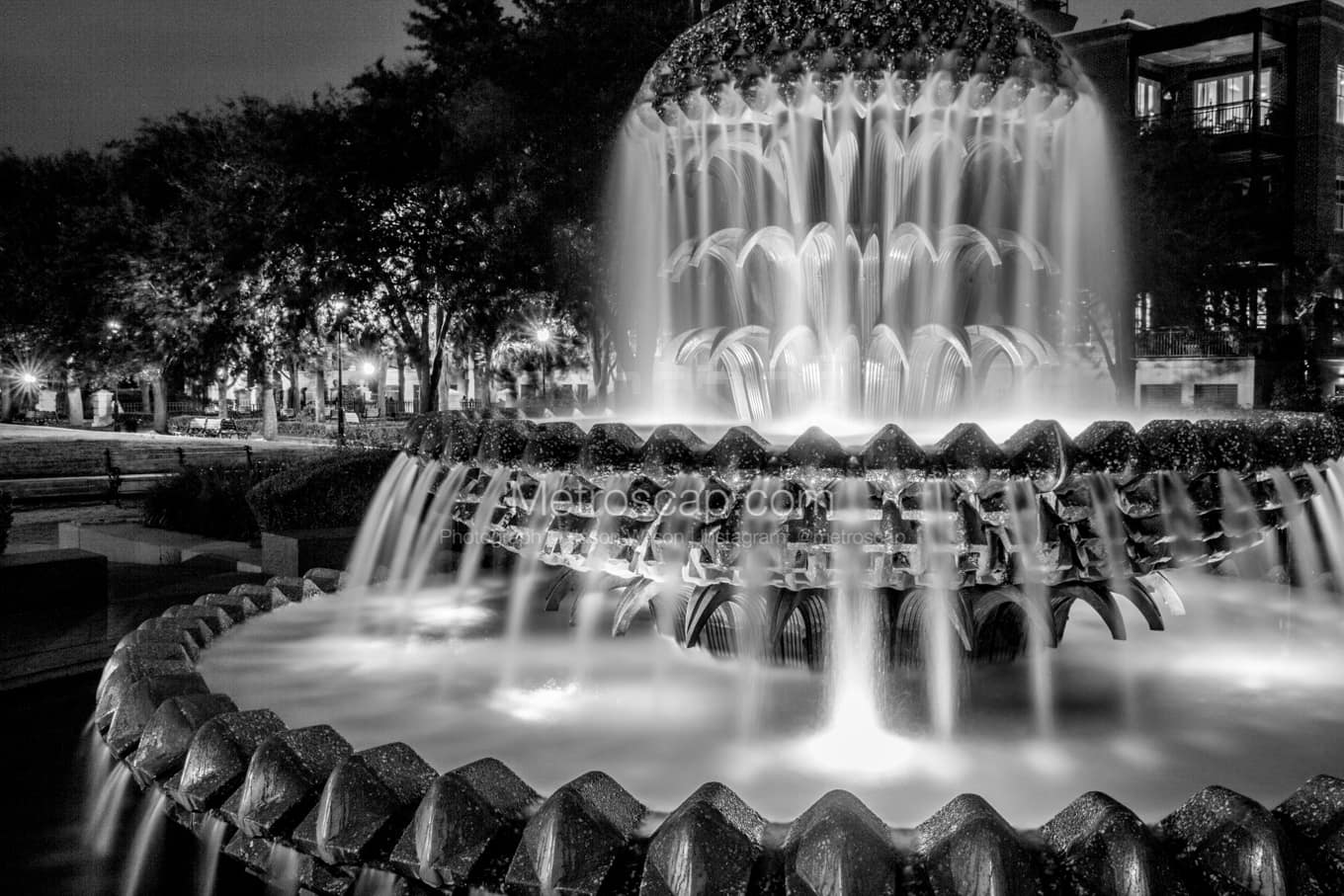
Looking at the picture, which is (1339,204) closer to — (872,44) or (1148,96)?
(1148,96)

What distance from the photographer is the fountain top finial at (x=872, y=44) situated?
5.76 meters

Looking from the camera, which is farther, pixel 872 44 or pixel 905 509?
pixel 872 44

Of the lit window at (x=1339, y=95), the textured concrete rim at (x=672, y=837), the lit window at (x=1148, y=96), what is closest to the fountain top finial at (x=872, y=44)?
the textured concrete rim at (x=672, y=837)

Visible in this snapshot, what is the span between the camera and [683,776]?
4332 millimetres

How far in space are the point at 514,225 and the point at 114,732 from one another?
1877 centimetres

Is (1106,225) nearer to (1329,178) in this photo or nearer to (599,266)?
(599,266)

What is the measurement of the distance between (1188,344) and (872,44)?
37738 millimetres

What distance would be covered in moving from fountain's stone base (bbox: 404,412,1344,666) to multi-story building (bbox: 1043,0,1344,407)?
111ft

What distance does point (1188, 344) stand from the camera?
1538 inches

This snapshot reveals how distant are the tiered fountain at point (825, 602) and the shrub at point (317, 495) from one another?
6.61 meters

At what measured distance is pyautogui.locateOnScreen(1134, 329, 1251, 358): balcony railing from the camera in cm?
3772

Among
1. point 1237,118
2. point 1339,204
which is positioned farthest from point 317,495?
point 1339,204

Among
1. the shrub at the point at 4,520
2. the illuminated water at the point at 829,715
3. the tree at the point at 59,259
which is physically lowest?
the illuminated water at the point at 829,715

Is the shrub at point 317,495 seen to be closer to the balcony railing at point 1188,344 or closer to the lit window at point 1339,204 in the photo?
the balcony railing at point 1188,344
